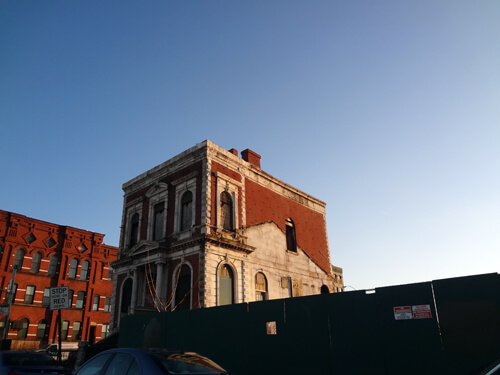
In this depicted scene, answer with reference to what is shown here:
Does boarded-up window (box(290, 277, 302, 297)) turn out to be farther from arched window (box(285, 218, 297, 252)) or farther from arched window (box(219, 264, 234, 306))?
arched window (box(219, 264, 234, 306))

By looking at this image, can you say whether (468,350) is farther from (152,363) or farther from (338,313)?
(152,363)

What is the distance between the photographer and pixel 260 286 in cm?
2494

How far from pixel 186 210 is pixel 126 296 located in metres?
8.19

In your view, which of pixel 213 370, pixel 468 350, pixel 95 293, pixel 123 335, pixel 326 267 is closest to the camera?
pixel 213 370

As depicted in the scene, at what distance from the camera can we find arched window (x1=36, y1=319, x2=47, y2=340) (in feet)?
124

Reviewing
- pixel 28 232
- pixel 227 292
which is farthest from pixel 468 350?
pixel 28 232

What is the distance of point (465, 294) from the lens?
8336 mm

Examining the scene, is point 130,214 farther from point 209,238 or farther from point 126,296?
point 209,238

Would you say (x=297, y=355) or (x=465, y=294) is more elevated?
(x=465, y=294)

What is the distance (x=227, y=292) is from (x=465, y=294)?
51.9ft

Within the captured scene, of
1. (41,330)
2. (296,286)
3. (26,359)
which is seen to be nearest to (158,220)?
(296,286)

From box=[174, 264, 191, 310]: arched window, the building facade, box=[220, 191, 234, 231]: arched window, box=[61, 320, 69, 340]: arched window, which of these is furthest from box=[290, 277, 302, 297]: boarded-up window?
box=[61, 320, 69, 340]: arched window

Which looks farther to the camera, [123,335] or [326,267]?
[326,267]

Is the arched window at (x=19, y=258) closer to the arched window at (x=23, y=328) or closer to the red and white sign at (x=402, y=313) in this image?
the arched window at (x=23, y=328)
